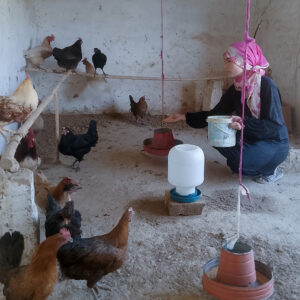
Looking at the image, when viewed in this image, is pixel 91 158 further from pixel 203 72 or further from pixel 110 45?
pixel 203 72

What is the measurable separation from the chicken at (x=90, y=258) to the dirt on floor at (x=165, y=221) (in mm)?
162

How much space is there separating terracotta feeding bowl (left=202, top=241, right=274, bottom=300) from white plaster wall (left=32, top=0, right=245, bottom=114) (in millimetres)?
4807

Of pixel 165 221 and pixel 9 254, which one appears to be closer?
pixel 9 254

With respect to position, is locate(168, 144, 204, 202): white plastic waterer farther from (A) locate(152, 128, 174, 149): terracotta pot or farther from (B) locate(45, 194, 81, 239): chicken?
(A) locate(152, 128, 174, 149): terracotta pot

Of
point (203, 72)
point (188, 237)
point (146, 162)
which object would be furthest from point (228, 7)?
point (188, 237)

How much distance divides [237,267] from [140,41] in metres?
5.07

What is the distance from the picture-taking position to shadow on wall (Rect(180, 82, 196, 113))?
21.7 ft

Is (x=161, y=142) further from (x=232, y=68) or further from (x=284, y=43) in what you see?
(x=284, y=43)

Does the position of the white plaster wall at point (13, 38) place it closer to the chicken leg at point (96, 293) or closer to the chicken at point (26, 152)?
the chicken at point (26, 152)

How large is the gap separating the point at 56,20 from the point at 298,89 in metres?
3.82

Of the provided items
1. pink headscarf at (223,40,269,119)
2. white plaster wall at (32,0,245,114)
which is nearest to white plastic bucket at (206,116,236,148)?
pink headscarf at (223,40,269,119)

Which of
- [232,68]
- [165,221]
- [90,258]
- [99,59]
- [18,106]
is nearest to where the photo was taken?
[90,258]

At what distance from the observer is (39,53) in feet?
18.1

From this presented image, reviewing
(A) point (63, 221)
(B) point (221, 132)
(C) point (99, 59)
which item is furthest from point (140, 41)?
(A) point (63, 221)
